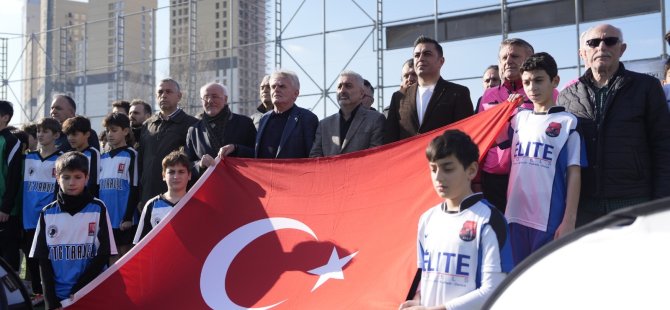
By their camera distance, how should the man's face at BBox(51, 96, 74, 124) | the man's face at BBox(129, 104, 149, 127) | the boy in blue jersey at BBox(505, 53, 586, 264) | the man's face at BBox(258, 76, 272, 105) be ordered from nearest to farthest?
the boy in blue jersey at BBox(505, 53, 586, 264) → the man's face at BBox(258, 76, 272, 105) → the man's face at BBox(129, 104, 149, 127) → the man's face at BBox(51, 96, 74, 124)

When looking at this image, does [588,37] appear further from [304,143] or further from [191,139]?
[191,139]

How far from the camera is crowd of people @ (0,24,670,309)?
2.56 m

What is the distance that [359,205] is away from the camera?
143 inches

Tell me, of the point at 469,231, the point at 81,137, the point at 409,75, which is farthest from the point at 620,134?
the point at 81,137

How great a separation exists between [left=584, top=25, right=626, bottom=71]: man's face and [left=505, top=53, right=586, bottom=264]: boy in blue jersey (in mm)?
253

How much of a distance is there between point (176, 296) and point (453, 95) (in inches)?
79.6

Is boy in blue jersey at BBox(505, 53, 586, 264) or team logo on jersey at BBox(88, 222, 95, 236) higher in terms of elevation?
boy in blue jersey at BBox(505, 53, 586, 264)

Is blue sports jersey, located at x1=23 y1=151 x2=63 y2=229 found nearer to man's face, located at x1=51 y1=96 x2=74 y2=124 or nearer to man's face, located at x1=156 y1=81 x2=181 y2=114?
man's face, located at x1=51 y1=96 x2=74 y2=124

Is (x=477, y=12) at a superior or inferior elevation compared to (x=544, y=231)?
superior

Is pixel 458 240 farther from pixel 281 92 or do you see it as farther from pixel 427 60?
pixel 281 92

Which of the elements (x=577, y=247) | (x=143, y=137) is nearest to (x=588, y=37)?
(x=577, y=247)

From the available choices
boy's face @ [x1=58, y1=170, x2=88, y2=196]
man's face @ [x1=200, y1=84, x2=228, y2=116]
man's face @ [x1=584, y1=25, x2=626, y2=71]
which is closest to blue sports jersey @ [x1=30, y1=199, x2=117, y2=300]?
boy's face @ [x1=58, y1=170, x2=88, y2=196]

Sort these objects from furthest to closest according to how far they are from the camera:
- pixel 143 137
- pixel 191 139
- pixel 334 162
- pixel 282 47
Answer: pixel 282 47 < pixel 143 137 < pixel 191 139 < pixel 334 162

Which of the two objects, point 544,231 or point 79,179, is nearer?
point 544,231
